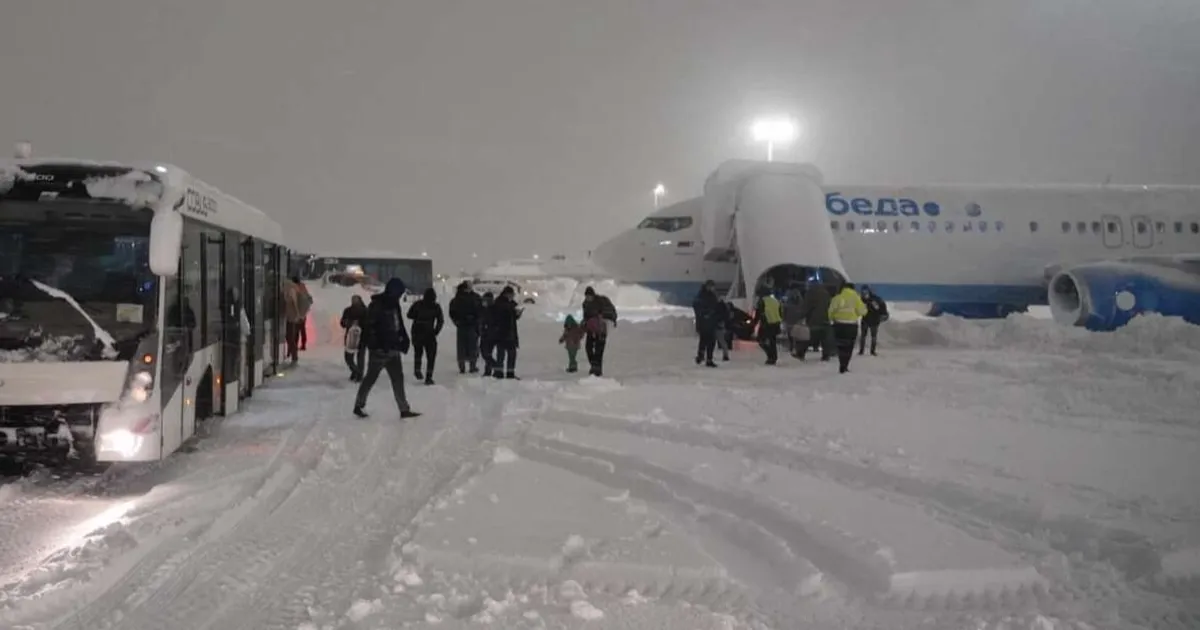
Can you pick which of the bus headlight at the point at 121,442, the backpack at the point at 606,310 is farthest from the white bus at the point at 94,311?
the backpack at the point at 606,310

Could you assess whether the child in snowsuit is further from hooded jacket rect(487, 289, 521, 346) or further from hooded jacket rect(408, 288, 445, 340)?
hooded jacket rect(408, 288, 445, 340)

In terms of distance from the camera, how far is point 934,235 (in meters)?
24.3

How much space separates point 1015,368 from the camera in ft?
46.3

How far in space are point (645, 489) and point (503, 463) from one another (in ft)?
5.24

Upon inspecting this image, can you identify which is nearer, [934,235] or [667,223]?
[934,235]

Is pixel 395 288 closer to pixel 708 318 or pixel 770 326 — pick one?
pixel 708 318

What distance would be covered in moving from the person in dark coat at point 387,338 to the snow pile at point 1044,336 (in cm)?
1326

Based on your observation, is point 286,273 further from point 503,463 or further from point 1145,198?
point 1145,198

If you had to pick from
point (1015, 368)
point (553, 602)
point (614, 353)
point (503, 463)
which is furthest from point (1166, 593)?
point (614, 353)

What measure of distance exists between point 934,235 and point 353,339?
16.4 metres

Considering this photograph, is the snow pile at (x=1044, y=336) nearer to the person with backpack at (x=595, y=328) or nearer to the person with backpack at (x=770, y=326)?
the person with backpack at (x=770, y=326)

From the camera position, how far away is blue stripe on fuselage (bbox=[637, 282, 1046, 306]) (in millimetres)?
24453

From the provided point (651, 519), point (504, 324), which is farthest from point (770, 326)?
point (651, 519)

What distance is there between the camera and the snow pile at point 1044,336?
54.2 feet
